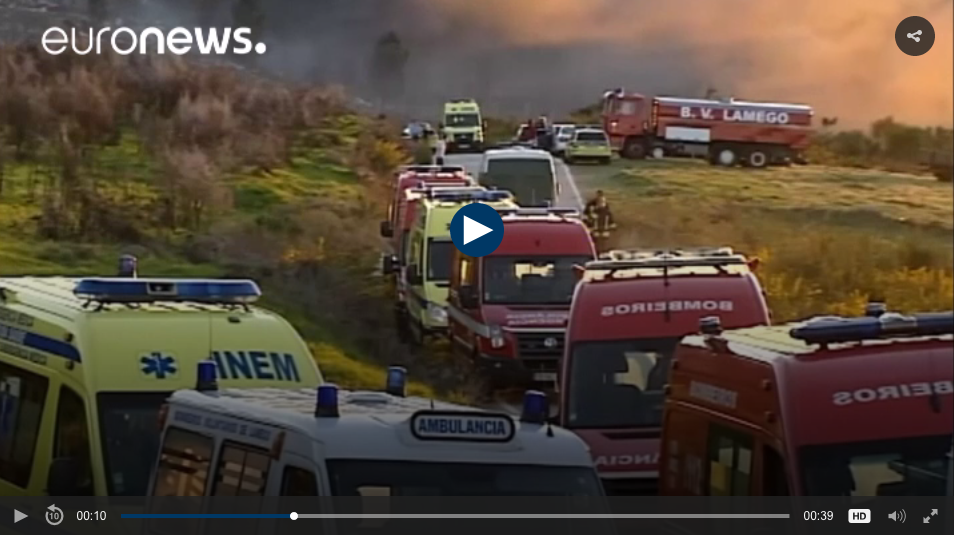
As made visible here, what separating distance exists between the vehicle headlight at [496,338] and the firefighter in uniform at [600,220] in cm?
50

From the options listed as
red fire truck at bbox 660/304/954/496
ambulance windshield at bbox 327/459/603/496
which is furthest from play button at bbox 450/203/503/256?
ambulance windshield at bbox 327/459/603/496

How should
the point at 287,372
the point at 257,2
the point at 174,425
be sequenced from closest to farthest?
the point at 174,425 → the point at 287,372 → the point at 257,2

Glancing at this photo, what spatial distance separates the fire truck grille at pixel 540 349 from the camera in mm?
8422

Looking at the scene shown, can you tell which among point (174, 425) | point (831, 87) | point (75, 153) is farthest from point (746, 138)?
point (174, 425)

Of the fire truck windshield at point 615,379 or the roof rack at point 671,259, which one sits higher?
the roof rack at point 671,259

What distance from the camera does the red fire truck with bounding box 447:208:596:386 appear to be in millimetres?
8461

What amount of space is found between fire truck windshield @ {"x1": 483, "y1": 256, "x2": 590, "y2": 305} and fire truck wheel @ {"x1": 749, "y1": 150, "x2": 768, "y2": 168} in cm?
75

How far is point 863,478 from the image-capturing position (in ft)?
21.7

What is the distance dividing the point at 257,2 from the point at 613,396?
2002 millimetres

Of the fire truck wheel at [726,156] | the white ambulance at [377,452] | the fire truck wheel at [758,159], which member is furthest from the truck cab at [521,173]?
the white ambulance at [377,452]

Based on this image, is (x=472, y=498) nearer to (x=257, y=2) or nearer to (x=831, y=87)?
(x=257, y=2)

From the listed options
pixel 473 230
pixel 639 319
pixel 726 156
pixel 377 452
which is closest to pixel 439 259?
pixel 473 230

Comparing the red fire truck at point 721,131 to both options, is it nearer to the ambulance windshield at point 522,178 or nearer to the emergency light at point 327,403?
the ambulance windshield at point 522,178

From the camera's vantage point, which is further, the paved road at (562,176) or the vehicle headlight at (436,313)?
the vehicle headlight at (436,313)
